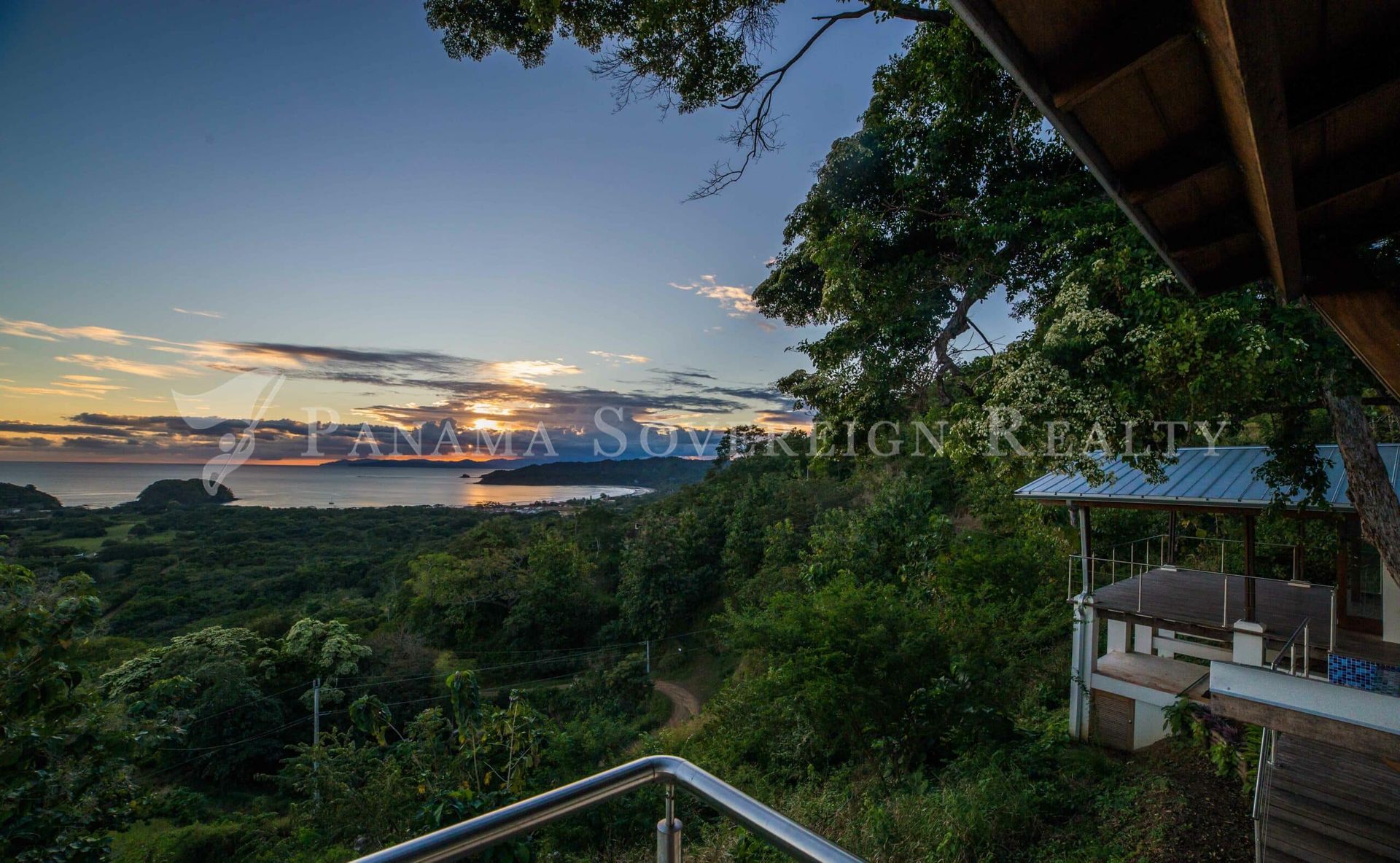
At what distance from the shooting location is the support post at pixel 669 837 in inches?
46.4

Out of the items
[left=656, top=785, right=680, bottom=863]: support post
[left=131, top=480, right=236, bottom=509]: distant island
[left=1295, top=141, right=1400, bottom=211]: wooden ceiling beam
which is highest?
[left=1295, top=141, right=1400, bottom=211]: wooden ceiling beam

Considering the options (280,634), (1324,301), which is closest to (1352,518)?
(1324,301)

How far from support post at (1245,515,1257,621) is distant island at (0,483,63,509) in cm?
2034

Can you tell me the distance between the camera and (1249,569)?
20.1 ft

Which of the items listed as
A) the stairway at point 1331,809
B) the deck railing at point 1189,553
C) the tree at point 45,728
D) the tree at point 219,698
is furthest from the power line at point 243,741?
the deck railing at point 1189,553

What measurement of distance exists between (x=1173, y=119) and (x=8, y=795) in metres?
5.97

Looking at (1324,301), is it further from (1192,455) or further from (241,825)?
(241,825)

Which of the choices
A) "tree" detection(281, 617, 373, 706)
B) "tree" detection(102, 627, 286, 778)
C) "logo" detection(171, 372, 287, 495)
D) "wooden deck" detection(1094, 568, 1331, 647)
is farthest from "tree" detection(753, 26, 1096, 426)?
"tree" detection(102, 627, 286, 778)

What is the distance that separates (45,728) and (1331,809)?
8.35 metres

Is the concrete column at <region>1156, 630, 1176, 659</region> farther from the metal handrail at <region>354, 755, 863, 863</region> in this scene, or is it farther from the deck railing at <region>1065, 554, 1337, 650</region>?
the metal handrail at <region>354, 755, 863, 863</region>

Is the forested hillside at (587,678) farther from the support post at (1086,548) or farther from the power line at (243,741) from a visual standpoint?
the support post at (1086,548)

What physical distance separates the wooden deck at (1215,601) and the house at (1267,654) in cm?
3

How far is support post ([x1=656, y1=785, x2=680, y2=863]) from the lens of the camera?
46.4 inches

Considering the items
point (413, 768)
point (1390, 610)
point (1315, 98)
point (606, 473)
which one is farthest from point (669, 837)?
point (606, 473)
